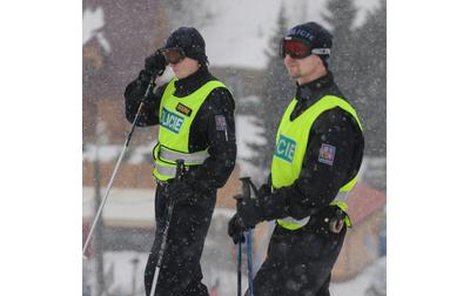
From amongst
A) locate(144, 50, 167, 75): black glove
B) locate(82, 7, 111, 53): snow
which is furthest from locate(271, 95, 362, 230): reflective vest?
locate(82, 7, 111, 53): snow

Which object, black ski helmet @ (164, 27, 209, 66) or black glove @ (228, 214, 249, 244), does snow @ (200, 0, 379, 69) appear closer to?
black ski helmet @ (164, 27, 209, 66)

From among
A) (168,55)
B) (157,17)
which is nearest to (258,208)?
(168,55)

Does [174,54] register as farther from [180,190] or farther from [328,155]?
[328,155]

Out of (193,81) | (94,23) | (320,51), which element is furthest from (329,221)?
(94,23)

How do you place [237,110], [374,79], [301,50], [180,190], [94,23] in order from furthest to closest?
[94,23]
[237,110]
[374,79]
[180,190]
[301,50]

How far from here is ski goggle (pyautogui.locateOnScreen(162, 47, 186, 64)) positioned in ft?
13.7

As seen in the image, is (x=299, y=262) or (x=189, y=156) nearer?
(x=299, y=262)

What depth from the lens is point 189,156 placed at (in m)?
4.16

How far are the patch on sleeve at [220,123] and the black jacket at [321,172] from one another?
79cm

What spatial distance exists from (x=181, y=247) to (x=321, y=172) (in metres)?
1.16

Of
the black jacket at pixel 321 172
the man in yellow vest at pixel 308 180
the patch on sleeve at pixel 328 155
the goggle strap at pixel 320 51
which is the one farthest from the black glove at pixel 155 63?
the patch on sleeve at pixel 328 155

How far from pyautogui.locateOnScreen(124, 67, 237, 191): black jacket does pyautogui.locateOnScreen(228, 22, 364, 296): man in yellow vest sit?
540 mm

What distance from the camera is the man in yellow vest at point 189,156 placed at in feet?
13.4

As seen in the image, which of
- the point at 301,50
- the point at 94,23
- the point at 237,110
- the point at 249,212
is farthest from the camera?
the point at 94,23
